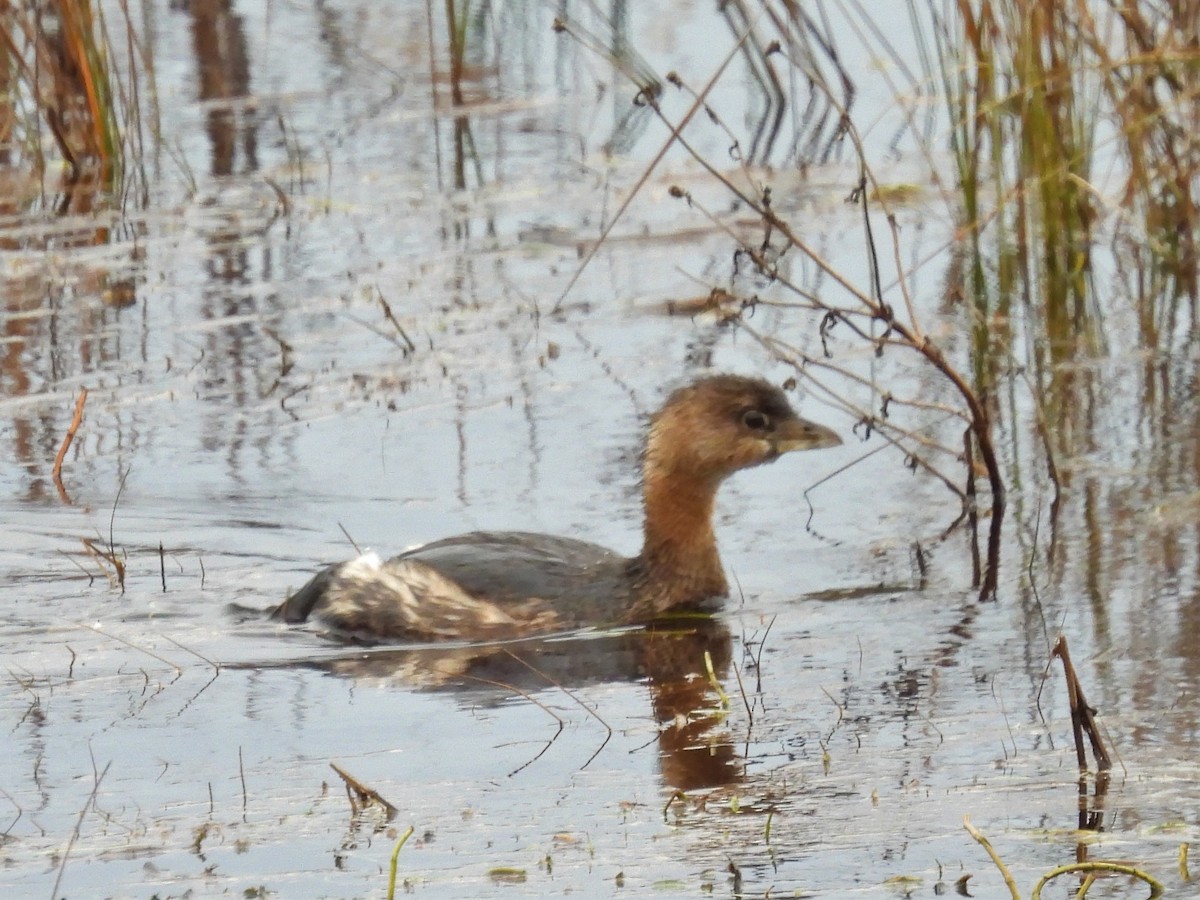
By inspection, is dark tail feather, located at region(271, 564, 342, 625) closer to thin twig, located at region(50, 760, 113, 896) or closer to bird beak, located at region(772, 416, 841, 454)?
bird beak, located at region(772, 416, 841, 454)

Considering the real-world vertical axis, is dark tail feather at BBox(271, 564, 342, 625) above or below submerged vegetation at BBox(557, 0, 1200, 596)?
below

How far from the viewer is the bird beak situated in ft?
24.2

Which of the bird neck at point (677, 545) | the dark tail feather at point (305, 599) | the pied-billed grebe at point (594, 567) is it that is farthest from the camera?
the bird neck at point (677, 545)

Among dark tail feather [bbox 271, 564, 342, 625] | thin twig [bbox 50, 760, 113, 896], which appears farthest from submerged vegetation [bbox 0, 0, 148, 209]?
thin twig [bbox 50, 760, 113, 896]

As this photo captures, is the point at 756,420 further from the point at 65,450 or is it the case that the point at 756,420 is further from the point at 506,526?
the point at 65,450

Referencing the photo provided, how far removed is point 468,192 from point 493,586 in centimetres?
561

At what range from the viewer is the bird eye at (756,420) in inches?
290

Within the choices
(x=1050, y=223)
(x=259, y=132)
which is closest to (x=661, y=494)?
(x=1050, y=223)

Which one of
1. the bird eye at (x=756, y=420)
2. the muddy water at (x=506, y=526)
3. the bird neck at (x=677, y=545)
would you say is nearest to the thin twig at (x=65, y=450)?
the muddy water at (x=506, y=526)

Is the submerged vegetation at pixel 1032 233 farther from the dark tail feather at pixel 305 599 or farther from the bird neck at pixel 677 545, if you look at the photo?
the dark tail feather at pixel 305 599

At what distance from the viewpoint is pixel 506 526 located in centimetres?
771

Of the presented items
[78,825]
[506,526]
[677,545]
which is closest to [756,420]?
[677,545]

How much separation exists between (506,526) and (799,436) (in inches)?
40.4

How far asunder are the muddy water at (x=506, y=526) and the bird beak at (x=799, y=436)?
131mm
